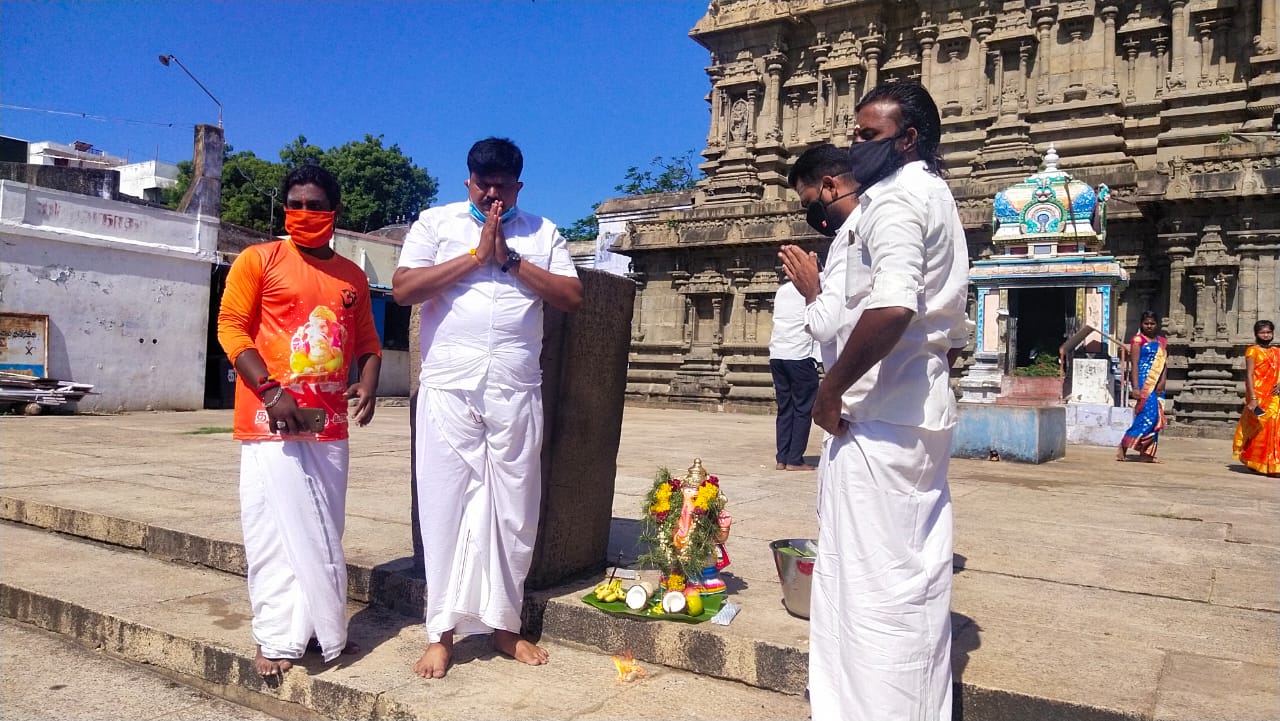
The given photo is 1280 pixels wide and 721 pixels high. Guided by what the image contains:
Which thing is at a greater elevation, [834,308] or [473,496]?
[834,308]

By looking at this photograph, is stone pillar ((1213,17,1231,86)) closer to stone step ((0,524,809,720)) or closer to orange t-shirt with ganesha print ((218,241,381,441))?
stone step ((0,524,809,720))

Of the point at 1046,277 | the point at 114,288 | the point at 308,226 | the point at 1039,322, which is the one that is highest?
the point at 1046,277

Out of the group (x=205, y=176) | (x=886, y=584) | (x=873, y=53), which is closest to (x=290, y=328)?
(x=886, y=584)

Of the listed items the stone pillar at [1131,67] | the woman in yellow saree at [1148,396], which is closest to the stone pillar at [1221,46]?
the stone pillar at [1131,67]

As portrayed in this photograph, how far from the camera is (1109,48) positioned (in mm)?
16203

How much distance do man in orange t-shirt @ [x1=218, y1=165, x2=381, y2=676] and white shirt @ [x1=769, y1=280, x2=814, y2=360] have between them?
475 cm

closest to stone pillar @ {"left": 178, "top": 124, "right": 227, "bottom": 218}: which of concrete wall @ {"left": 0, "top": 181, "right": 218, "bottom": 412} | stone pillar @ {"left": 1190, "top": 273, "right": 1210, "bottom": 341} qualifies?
concrete wall @ {"left": 0, "top": 181, "right": 218, "bottom": 412}

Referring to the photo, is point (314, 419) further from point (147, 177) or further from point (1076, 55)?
point (147, 177)

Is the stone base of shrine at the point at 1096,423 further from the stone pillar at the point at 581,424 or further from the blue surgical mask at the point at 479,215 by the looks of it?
the blue surgical mask at the point at 479,215

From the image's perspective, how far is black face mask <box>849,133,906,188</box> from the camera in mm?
2305

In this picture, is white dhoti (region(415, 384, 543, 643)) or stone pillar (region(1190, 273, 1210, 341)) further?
stone pillar (region(1190, 273, 1210, 341))

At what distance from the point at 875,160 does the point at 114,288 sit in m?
15.1

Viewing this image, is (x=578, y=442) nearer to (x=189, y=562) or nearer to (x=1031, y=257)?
(x=189, y=562)

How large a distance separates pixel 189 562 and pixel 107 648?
0.86 m
